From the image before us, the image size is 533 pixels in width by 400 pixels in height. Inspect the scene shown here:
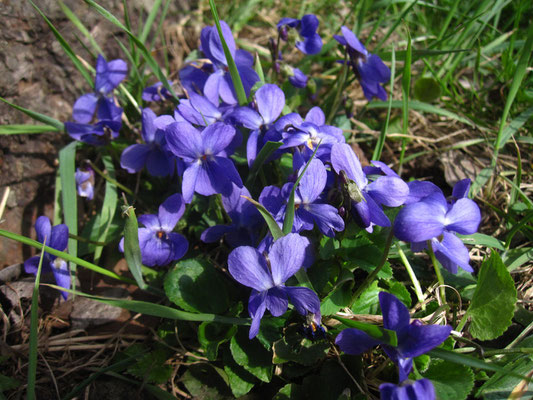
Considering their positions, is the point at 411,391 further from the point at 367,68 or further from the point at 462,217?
the point at 367,68

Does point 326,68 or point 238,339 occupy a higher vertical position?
point 326,68

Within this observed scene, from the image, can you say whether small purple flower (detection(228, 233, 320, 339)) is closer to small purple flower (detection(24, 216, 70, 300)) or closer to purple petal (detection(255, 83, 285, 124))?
purple petal (detection(255, 83, 285, 124))

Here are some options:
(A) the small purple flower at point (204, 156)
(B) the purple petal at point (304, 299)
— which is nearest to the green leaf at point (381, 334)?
(B) the purple petal at point (304, 299)

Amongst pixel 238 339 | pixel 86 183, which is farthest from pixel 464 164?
pixel 86 183

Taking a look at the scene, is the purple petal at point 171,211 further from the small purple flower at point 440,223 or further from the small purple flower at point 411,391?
the small purple flower at point 411,391

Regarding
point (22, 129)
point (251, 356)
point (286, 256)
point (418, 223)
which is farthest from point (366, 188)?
point (22, 129)

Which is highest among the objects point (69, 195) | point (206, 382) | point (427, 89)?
point (427, 89)

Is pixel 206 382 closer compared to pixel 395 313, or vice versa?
pixel 395 313

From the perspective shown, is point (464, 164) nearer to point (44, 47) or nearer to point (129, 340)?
point (129, 340)
